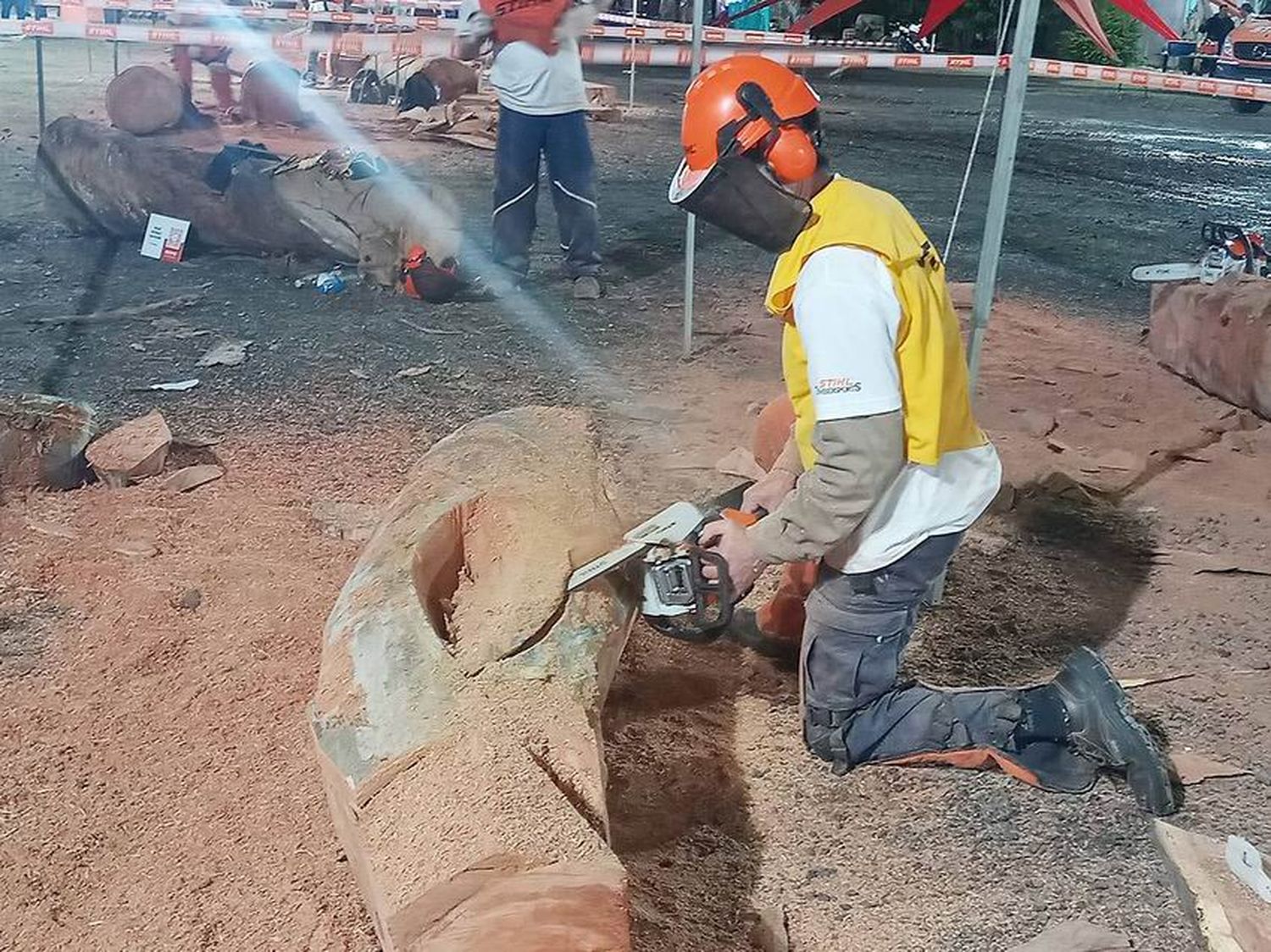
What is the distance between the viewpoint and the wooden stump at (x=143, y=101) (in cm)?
1109

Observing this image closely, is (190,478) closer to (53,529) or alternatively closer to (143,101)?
(53,529)

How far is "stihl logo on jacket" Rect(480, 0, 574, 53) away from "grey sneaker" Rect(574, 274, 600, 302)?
1.34 m

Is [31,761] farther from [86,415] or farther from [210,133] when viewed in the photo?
[210,133]

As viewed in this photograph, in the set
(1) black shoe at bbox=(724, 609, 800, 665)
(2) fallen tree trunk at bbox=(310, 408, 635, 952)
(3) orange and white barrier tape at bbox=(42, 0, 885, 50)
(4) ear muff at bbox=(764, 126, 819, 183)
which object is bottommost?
(1) black shoe at bbox=(724, 609, 800, 665)

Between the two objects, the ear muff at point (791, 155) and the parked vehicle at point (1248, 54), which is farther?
the parked vehicle at point (1248, 54)

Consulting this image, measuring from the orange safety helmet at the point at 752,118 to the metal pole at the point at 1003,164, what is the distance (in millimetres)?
1394

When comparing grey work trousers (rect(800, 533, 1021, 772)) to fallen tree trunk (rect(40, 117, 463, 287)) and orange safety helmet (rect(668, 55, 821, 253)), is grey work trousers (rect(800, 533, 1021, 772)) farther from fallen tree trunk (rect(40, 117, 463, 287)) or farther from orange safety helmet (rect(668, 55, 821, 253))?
fallen tree trunk (rect(40, 117, 463, 287))

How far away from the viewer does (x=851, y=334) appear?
2.49 meters

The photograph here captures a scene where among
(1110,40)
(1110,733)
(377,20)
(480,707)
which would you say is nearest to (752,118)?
(480,707)

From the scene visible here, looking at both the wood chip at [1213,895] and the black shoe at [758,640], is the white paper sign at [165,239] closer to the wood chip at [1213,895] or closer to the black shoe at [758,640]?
the black shoe at [758,640]

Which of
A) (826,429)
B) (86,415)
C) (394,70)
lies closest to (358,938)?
(826,429)

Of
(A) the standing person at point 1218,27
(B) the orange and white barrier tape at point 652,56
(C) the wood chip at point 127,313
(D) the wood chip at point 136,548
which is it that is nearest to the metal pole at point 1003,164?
(D) the wood chip at point 136,548

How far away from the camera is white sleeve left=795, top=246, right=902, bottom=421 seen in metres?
2.49

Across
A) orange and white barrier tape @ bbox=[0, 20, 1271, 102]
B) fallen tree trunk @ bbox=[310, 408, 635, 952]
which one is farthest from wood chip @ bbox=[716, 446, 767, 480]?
orange and white barrier tape @ bbox=[0, 20, 1271, 102]
